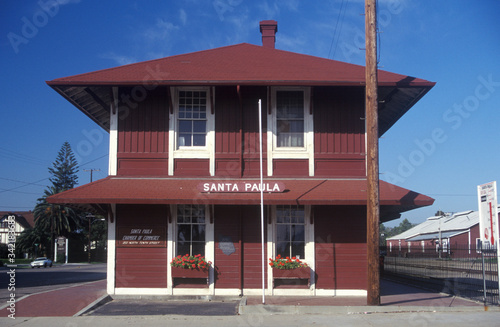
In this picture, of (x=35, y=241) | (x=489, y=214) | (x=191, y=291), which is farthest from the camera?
(x=35, y=241)

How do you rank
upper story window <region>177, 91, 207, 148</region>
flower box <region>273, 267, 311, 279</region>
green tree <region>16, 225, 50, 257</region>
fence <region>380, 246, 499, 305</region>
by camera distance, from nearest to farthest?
fence <region>380, 246, 499, 305</region> → flower box <region>273, 267, 311, 279</region> → upper story window <region>177, 91, 207, 148</region> → green tree <region>16, 225, 50, 257</region>

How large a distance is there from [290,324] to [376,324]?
6.06 feet

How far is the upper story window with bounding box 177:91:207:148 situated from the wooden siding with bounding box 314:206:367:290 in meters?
4.21

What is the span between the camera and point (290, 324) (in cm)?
1056

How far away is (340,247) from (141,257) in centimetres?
589

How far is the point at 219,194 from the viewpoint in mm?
13891

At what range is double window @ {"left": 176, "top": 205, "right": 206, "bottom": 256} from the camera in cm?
1459

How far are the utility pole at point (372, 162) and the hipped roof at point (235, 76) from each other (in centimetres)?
181

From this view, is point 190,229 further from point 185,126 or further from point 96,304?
point 96,304

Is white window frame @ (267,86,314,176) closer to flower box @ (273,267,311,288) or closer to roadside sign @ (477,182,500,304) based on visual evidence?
flower box @ (273,267,311,288)

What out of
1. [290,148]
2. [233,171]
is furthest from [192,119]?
[290,148]

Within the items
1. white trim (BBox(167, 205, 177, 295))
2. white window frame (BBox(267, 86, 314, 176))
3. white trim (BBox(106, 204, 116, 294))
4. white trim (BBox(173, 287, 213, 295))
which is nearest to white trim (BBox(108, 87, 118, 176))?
white trim (BBox(106, 204, 116, 294))

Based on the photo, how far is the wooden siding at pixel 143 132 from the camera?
48.8ft

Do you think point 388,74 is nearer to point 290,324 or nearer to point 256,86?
point 256,86
